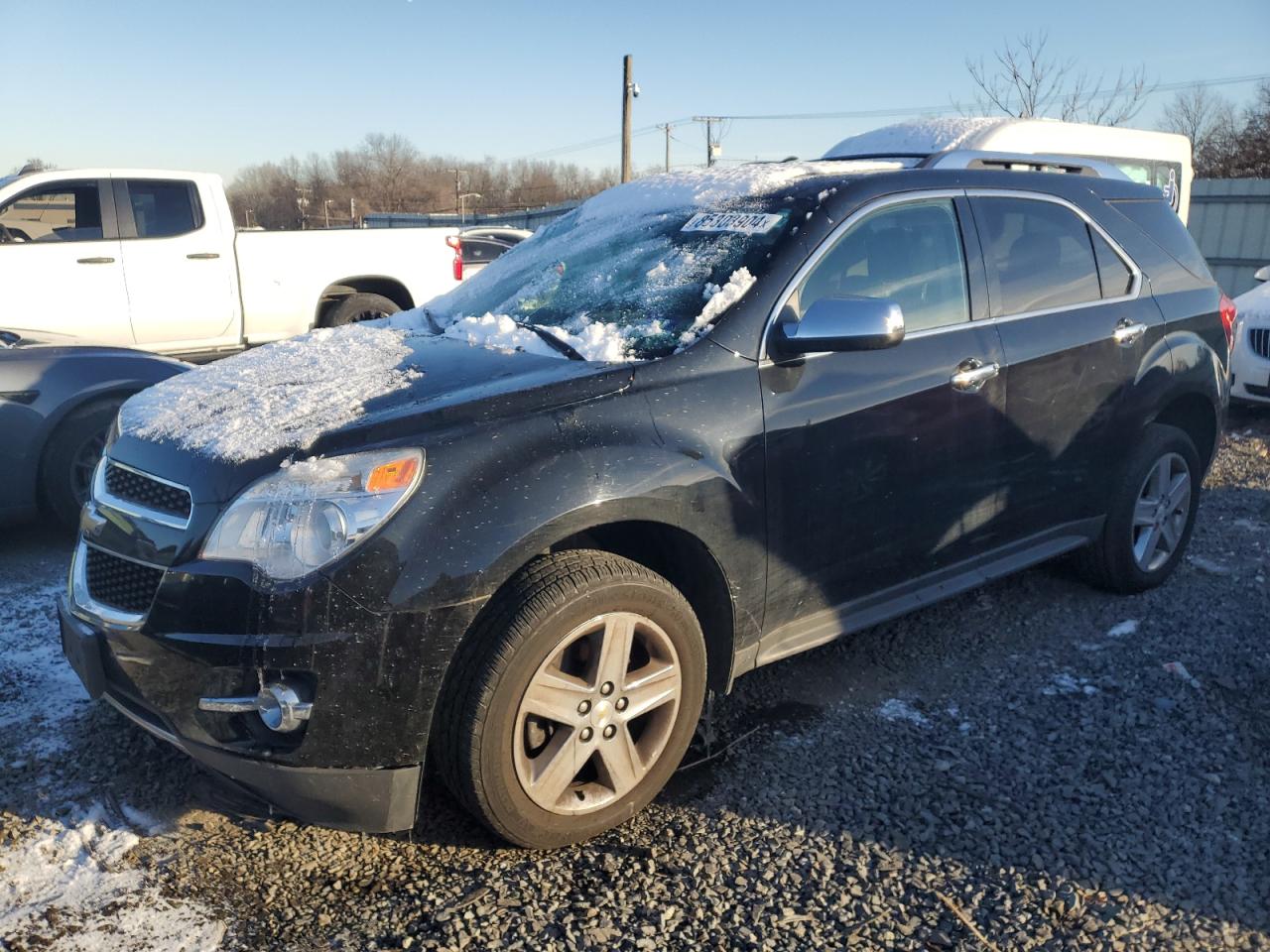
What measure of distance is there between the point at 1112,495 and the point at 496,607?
2879mm

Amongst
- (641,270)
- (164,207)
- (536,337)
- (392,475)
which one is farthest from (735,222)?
(164,207)

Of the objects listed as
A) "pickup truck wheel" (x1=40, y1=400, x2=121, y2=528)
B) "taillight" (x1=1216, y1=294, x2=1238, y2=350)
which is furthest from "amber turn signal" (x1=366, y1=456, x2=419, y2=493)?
"taillight" (x1=1216, y1=294, x2=1238, y2=350)

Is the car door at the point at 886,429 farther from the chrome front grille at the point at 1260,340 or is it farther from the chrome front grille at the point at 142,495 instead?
the chrome front grille at the point at 1260,340

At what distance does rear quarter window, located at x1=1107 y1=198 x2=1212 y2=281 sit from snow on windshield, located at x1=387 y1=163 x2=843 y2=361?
1.39 meters

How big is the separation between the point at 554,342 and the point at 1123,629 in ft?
8.88

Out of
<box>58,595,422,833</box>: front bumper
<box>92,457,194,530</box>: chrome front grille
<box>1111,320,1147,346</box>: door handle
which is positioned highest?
<box>1111,320,1147,346</box>: door handle

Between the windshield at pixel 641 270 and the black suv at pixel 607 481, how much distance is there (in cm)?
1

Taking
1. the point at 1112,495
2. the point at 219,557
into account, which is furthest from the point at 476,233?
the point at 219,557

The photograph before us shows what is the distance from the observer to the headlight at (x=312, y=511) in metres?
2.45

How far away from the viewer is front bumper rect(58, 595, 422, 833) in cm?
248

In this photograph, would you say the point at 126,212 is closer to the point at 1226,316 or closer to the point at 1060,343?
the point at 1060,343

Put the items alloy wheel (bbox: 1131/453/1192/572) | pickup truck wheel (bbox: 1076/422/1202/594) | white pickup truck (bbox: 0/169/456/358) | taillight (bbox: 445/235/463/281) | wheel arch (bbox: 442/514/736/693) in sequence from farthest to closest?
taillight (bbox: 445/235/463/281) < white pickup truck (bbox: 0/169/456/358) < alloy wheel (bbox: 1131/453/1192/572) < pickup truck wheel (bbox: 1076/422/1202/594) < wheel arch (bbox: 442/514/736/693)

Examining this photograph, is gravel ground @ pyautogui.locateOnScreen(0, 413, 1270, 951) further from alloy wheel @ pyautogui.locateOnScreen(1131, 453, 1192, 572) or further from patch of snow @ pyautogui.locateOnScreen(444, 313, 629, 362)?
patch of snow @ pyautogui.locateOnScreen(444, 313, 629, 362)

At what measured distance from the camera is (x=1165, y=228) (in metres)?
4.51
